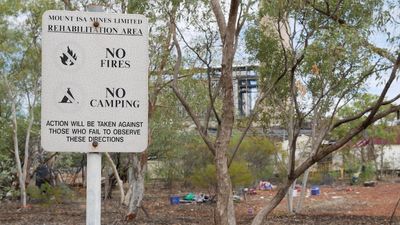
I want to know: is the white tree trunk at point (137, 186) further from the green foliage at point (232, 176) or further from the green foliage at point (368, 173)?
the green foliage at point (368, 173)

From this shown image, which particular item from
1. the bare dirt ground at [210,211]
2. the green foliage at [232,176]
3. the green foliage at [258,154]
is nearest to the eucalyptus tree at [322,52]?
the bare dirt ground at [210,211]

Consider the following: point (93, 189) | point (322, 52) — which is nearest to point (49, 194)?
point (322, 52)

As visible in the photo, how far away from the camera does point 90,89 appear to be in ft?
8.34

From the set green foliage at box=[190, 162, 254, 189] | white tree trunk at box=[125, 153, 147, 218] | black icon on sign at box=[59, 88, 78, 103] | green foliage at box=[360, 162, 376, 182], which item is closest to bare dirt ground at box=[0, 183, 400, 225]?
white tree trunk at box=[125, 153, 147, 218]

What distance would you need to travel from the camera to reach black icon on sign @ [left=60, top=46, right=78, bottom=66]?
8.37 ft

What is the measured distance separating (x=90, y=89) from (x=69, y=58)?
0.16m

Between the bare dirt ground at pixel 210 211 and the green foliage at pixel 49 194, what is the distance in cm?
21

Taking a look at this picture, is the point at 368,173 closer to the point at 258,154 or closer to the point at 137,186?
the point at 258,154

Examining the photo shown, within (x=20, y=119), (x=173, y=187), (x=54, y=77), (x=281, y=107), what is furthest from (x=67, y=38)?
(x=173, y=187)

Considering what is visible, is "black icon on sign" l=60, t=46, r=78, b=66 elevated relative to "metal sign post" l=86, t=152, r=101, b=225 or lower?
→ elevated

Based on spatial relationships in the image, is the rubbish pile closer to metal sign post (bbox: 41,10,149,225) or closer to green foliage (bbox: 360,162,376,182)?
green foliage (bbox: 360,162,376,182)

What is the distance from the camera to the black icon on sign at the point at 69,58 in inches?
100

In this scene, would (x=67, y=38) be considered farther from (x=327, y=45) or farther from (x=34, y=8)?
(x=34, y=8)

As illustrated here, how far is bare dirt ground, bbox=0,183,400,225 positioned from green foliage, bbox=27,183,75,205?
213 mm
